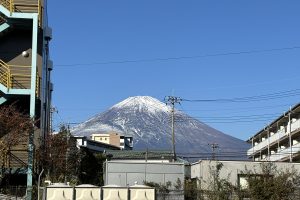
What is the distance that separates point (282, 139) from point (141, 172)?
5491cm

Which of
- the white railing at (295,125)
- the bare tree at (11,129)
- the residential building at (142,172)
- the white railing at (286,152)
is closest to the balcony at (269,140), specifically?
the white railing at (286,152)

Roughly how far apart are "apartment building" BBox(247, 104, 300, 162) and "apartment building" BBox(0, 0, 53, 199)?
161 feet

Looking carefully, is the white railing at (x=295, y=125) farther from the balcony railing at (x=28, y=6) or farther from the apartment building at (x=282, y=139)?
the balcony railing at (x=28, y=6)

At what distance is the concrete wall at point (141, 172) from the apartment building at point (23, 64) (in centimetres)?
504

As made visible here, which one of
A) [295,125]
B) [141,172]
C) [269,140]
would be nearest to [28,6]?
[141,172]

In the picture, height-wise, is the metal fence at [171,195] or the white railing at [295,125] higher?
the white railing at [295,125]

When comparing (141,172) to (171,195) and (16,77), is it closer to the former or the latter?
(171,195)

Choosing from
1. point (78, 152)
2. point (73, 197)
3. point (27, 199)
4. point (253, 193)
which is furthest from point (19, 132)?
point (78, 152)

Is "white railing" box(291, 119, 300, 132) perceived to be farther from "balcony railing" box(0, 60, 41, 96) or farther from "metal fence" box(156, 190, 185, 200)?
"metal fence" box(156, 190, 185, 200)

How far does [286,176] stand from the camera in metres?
28.5

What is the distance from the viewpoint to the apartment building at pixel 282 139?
7926 cm

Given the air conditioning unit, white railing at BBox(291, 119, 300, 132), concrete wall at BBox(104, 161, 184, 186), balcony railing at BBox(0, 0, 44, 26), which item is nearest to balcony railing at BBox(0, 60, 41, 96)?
balcony railing at BBox(0, 0, 44, 26)

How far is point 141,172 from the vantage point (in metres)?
36.8

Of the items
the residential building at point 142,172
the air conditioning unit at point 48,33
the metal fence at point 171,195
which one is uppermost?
the air conditioning unit at point 48,33
